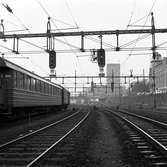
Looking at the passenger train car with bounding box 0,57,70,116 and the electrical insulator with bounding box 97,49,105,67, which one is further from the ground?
the electrical insulator with bounding box 97,49,105,67

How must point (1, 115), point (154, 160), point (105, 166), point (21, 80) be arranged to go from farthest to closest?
point (21, 80)
point (1, 115)
point (154, 160)
point (105, 166)

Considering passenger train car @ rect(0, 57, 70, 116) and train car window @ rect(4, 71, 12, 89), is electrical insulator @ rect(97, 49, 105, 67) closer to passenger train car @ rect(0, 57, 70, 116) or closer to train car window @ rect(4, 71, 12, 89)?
passenger train car @ rect(0, 57, 70, 116)

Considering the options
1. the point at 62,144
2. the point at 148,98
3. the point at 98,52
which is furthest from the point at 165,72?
the point at 62,144

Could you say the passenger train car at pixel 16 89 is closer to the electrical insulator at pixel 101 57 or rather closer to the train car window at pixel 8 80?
the train car window at pixel 8 80

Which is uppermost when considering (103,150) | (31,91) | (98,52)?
(98,52)

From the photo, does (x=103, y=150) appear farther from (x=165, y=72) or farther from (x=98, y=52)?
(x=165, y=72)

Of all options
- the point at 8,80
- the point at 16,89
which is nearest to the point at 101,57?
the point at 16,89

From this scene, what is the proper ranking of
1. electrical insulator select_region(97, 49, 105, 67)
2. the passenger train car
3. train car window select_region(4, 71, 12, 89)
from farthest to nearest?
electrical insulator select_region(97, 49, 105, 67)
train car window select_region(4, 71, 12, 89)
the passenger train car

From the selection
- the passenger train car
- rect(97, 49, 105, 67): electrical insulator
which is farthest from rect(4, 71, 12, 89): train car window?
rect(97, 49, 105, 67): electrical insulator

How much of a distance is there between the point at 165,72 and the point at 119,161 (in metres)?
95.4

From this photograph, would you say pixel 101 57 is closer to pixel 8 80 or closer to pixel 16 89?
pixel 16 89

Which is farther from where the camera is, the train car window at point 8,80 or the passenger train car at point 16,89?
the train car window at point 8,80

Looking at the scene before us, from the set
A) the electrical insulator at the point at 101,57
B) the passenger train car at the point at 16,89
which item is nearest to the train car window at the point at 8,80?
the passenger train car at the point at 16,89

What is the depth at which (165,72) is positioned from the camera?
100938 millimetres
